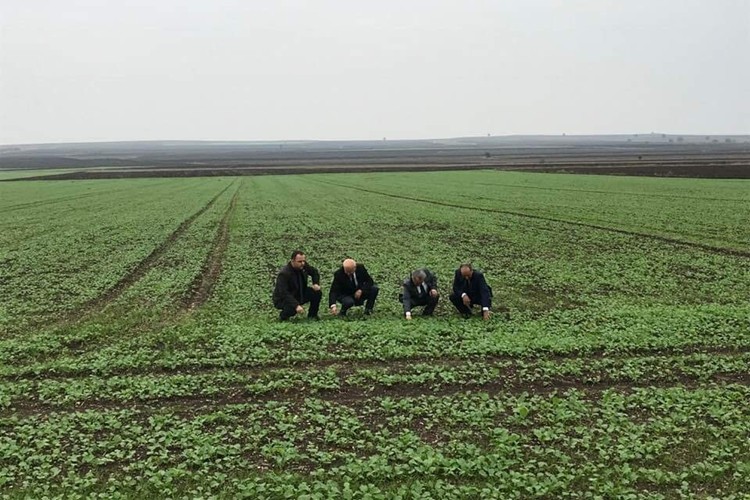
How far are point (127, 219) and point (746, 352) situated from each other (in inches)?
1433

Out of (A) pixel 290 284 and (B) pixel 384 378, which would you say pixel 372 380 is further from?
(A) pixel 290 284

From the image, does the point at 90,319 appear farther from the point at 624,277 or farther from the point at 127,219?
the point at 127,219

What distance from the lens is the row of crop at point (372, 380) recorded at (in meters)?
10.8

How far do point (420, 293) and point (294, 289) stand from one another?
314cm

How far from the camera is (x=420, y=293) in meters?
15.3

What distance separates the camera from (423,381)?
1126 centimetres

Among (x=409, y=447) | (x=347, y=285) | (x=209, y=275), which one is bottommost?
(x=409, y=447)

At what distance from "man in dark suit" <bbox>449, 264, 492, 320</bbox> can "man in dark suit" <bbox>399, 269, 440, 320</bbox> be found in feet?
1.79

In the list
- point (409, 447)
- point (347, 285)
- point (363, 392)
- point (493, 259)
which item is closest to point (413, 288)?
point (347, 285)

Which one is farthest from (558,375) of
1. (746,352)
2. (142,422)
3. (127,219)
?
(127,219)

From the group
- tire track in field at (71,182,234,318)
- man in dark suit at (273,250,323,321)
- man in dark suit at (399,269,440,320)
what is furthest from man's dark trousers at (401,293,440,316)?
tire track in field at (71,182,234,318)

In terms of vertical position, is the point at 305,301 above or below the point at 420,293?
below

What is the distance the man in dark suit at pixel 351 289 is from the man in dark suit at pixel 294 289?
51 centimetres

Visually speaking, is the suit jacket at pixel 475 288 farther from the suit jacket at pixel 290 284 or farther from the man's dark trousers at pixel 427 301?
the suit jacket at pixel 290 284
